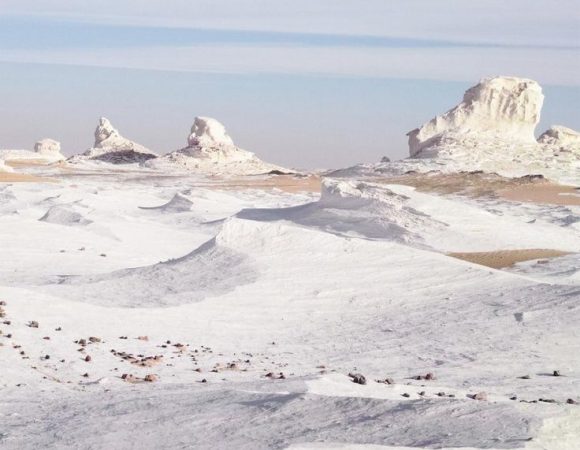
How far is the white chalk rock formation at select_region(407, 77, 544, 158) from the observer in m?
51.1

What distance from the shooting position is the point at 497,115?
51656 millimetres

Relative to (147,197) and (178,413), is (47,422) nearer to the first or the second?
(178,413)

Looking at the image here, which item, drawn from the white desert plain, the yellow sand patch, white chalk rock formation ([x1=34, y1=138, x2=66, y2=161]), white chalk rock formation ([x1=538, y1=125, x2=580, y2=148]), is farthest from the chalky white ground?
white chalk rock formation ([x1=34, y1=138, x2=66, y2=161])

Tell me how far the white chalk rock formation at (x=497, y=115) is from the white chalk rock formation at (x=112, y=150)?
2050 cm

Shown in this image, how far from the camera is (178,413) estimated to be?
18.8ft

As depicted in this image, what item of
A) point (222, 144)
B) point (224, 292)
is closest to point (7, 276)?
point (224, 292)

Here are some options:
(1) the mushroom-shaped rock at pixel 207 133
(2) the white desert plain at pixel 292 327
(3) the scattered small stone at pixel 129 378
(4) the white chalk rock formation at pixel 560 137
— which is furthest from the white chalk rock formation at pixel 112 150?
(3) the scattered small stone at pixel 129 378

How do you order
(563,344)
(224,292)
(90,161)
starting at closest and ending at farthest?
(563,344) < (224,292) < (90,161)

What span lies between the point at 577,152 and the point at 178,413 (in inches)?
1861

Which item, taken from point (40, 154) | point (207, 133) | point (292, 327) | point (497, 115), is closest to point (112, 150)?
point (207, 133)

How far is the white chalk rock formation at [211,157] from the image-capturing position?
5706 cm

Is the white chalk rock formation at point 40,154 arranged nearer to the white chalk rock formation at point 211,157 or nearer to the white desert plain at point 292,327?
the white chalk rock formation at point 211,157

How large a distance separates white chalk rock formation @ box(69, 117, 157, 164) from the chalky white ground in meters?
44.4

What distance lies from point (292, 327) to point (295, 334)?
30 cm
